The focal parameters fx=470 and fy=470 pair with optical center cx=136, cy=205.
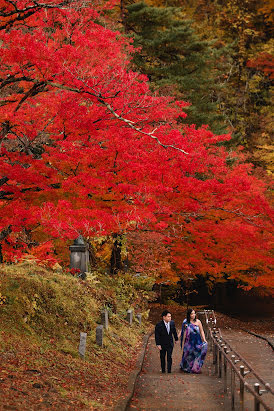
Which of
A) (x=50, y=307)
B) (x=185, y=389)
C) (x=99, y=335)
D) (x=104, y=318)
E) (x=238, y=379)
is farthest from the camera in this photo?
(x=104, y=318)

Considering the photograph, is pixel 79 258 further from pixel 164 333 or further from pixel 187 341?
pixel 187 341

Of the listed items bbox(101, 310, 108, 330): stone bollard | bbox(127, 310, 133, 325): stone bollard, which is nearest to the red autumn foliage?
bbox(101, 310, 108, 330): stone bollard

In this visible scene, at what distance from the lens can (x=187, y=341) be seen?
11.2 meters

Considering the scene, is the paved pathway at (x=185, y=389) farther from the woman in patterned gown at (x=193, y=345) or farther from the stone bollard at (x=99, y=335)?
the stone bollard at (x=99, y=335)

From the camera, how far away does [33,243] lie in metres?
16.9

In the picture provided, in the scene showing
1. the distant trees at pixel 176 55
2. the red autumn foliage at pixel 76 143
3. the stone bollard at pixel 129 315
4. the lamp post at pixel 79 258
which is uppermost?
the distant trees at pixel 176 55


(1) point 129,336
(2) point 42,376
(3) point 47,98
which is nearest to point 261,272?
(1) point 129,336

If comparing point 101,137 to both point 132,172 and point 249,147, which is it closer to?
point 132,172

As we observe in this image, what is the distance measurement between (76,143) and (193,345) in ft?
23.4

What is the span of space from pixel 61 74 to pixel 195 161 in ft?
27.6

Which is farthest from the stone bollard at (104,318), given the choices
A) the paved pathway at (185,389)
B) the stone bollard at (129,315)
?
the stone bollard at (129,315)

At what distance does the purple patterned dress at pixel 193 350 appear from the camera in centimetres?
1109

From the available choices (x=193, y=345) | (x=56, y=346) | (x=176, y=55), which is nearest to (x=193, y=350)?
(x=193, y=345)

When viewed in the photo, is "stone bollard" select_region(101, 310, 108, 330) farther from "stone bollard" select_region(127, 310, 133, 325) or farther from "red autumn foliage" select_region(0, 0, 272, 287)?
"stone bollard" select_region(127, 310, 133, 325)
